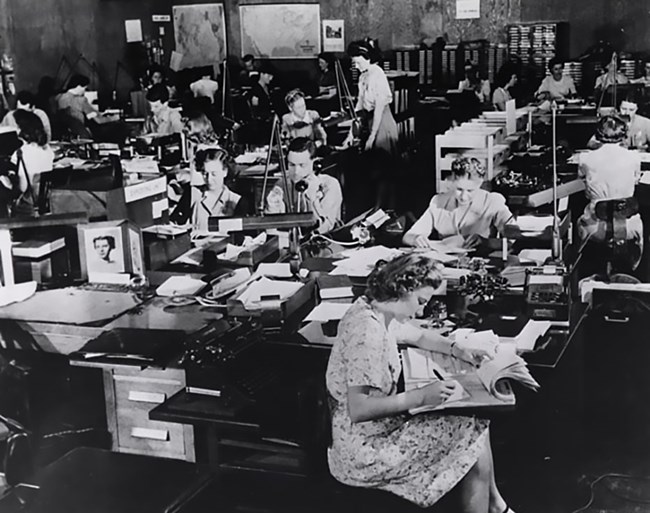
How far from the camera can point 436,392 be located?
2703 millimetres

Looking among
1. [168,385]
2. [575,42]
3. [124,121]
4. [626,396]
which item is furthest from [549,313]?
[124,121]

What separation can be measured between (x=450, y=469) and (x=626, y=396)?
3.90ft

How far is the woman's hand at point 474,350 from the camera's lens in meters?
2.94

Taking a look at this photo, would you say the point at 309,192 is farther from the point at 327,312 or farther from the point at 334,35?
the point at 327,312

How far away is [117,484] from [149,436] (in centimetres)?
19

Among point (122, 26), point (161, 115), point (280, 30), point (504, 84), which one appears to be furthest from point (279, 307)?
point (161, 115)

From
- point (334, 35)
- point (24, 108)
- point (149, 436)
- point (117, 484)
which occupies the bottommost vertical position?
point (117, 484)

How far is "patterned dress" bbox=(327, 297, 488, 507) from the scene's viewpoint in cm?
271

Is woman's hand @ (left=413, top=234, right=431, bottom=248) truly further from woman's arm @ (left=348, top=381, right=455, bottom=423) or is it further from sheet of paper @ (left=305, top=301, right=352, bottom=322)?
woman's arm @ (left=348, top=381, right=455, bottom=423)

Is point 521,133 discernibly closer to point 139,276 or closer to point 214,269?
point 214,269

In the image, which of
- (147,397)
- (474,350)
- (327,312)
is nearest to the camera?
(474,350)

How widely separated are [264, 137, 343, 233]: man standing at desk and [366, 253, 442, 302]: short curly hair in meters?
1.53

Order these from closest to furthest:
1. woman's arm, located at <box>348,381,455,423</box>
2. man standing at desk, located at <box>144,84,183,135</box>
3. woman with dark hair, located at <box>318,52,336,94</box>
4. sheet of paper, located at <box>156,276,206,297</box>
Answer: woman's arm, located at <box>348,381,455,423</box>, sheet of paper, located at <box>156,276,206,297</box>, woman with dark hair, located at <box>318,52,336,94</box>, man standing at desk, located at <box>144,84,183,135</box>

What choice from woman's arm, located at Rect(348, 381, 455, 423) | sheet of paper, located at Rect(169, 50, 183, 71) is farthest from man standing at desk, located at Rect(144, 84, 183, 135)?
woman's arm, located at Rect(348, 381, 455, 423)
